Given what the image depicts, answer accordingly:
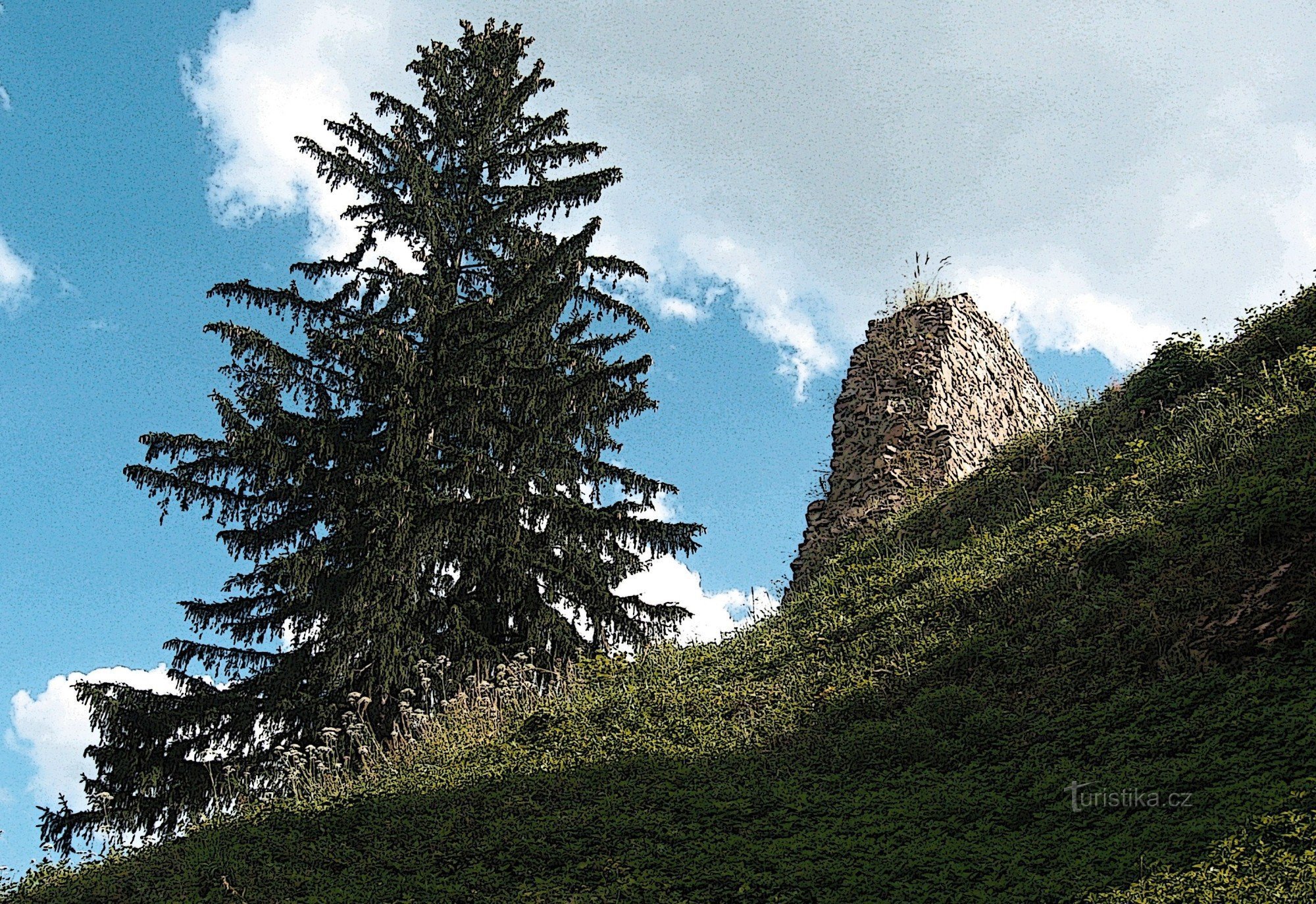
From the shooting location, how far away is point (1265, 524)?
312 inches

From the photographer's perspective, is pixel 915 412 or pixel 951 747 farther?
pixel 915 412

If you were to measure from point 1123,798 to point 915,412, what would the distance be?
982 centimetres

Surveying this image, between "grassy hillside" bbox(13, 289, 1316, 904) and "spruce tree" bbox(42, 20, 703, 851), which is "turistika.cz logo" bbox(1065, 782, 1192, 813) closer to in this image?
"grassy hillside" bbox(13, 289, 1316, 904)

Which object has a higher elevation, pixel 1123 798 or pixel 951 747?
pixel 951 747

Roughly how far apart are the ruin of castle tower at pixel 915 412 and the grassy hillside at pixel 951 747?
2.88 m

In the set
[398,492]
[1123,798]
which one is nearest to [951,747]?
[1123,798]

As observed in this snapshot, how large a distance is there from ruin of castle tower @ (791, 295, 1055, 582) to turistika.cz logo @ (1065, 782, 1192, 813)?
800 centimetres

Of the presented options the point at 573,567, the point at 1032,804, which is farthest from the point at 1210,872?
the point at 573,567

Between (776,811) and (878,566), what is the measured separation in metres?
5.44

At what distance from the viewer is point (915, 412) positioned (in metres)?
15.2

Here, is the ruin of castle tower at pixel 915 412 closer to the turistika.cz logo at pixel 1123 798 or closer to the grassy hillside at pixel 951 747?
the grassy hillside at pixel 951 747

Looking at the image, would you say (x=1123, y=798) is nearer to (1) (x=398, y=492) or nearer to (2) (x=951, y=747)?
(2) (x=951, y=747)

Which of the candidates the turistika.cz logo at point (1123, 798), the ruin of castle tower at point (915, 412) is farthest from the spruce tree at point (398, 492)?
the turistika.cz logo at point (1123, 798)

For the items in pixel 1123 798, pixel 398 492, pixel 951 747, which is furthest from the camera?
pixel 398 492
